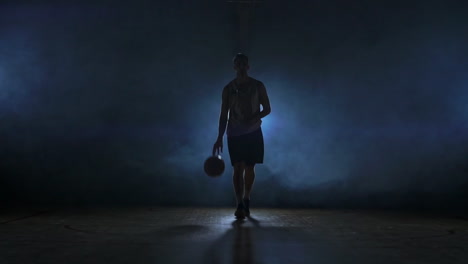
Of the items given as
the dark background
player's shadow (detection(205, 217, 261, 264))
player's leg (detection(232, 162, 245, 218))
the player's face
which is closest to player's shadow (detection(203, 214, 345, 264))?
player's shadow (detection(205, 217, 261, 264))

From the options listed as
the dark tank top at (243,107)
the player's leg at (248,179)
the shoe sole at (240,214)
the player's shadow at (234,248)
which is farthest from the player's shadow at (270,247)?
the dark tank top at (243,107)

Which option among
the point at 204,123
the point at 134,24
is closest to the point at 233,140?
the point at 204,123

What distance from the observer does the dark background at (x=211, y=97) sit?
202 inches

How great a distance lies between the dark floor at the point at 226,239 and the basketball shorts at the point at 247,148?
0.49m

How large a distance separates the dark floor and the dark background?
1.44 meters

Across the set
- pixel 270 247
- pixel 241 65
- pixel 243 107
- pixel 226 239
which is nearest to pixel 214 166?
pixel 243 107

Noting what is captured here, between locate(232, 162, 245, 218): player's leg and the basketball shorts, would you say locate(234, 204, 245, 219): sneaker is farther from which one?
the basketball shorts

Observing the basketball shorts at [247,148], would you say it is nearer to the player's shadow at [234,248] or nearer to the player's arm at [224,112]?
the player's arm at [224,112]

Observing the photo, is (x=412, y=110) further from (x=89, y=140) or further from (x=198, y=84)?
(x=89, y=140)

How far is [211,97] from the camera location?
5320mm

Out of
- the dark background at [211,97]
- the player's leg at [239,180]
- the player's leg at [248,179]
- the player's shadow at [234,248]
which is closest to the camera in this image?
the player's shadow at [234,248]

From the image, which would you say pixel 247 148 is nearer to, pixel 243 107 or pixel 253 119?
pixel 253 119

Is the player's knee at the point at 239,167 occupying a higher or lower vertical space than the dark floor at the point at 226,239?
higher

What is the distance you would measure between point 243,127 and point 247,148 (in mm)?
186
